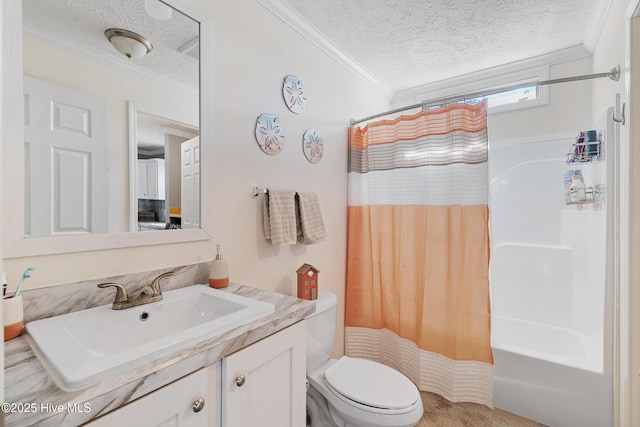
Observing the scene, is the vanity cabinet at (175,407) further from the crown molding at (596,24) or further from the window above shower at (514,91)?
the crown molding at (596,24)

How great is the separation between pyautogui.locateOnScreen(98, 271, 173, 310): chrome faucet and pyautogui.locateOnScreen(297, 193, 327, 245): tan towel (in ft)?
2.66

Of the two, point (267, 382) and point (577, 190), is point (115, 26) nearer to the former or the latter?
point (267, 382)

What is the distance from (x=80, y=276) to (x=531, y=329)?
9.99ft

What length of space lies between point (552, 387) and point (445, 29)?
2.19 m

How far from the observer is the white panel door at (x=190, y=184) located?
137cm

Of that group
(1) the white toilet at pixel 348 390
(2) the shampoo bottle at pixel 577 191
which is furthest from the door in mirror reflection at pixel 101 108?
(2) the shampoo bottle at pixel 577 191

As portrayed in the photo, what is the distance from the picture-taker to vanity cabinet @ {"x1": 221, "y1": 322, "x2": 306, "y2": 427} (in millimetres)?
917

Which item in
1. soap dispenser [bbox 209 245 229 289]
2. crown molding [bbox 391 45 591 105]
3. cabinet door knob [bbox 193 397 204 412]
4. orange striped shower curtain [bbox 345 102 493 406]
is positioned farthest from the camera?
crown molding [bbox 391 45 591 105]

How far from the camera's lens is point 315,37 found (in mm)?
2014

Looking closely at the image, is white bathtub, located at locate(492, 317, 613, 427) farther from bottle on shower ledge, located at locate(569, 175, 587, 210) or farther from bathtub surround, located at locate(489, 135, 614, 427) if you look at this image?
bottle on shower ledge, located at locate(569, 175, 587, 210)

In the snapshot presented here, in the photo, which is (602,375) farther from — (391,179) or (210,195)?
(210,195)

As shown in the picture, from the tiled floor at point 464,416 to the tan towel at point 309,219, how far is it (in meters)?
1.24

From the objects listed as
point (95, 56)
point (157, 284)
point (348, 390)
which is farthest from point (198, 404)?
point (95, 56)

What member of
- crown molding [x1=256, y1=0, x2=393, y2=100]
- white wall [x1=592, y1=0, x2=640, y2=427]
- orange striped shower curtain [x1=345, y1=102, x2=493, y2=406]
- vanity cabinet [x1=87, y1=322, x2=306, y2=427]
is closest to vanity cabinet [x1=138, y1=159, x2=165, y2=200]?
vanity cabinet [x1=87, y1=322, x2=306, y2=427]
